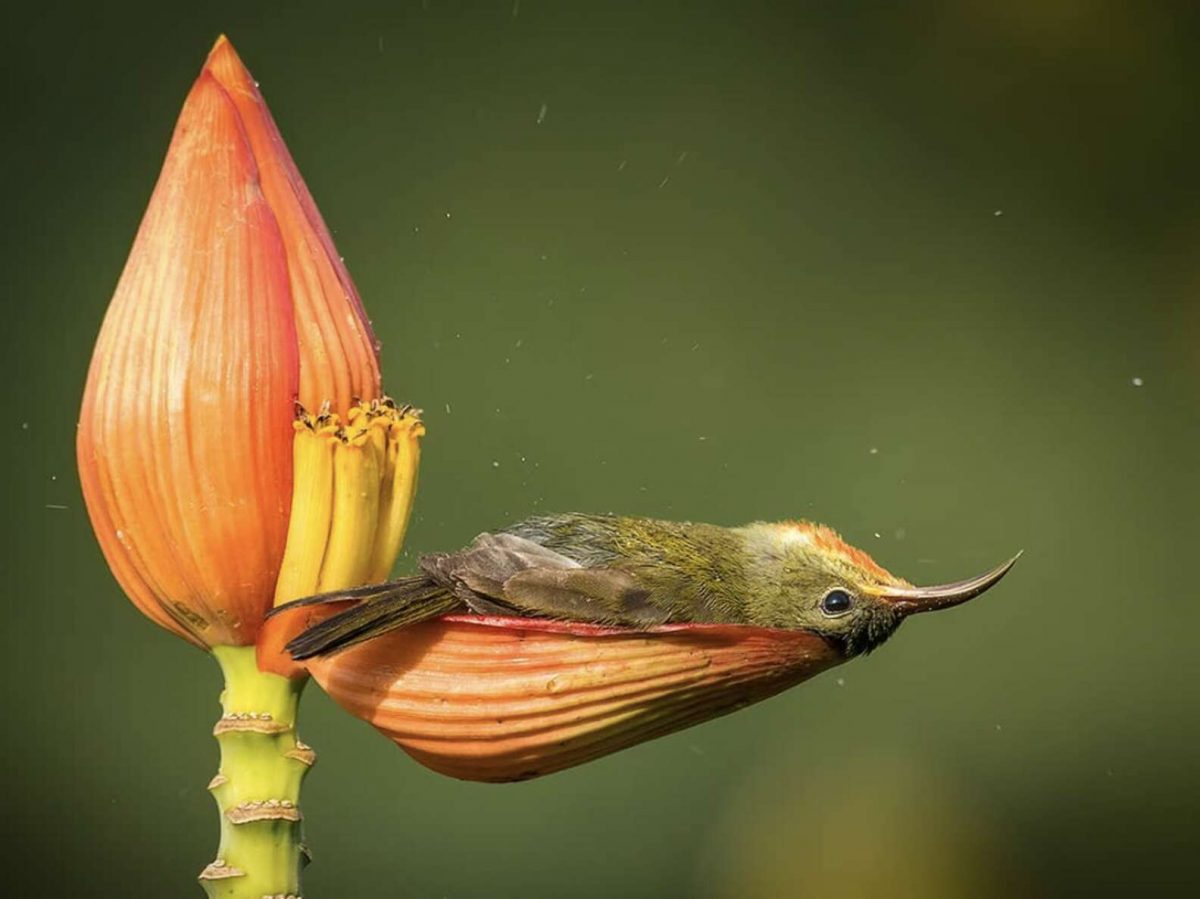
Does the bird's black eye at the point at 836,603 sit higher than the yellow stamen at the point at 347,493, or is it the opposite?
the yellow stamen at the point at 347,493

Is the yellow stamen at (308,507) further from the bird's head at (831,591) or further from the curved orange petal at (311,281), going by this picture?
the bird's head at (831,591)

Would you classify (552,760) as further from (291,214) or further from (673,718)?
(291,214)

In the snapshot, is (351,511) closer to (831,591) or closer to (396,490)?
(396,490)

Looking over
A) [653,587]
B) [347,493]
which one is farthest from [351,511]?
[653,587]

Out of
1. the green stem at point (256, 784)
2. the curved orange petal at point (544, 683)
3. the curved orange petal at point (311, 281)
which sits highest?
the curved orange petal at point (311, 281)

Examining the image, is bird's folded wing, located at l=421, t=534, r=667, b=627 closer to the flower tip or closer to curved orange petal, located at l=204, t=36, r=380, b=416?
curved orange petal, located at l=204, t=36, r=380, b=416

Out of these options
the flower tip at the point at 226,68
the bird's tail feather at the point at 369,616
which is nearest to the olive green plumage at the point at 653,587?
the bird's tail feather at the point at 369,616
